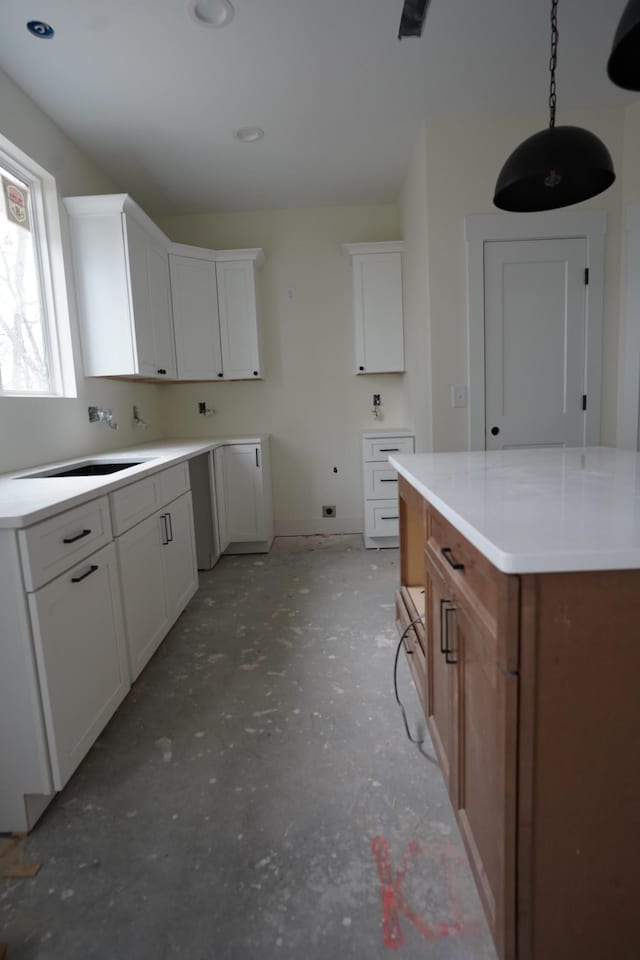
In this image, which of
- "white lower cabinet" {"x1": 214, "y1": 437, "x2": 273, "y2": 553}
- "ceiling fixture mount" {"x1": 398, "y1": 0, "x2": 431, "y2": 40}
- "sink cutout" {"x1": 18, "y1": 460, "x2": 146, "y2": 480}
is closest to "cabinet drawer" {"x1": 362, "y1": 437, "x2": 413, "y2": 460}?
"white lower cabinet" {"x1": 214, "y1": 437, "x2": 273, "y2": 553}

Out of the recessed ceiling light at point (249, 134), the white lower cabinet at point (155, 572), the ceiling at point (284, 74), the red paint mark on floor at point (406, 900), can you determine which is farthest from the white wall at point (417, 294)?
the red paint mark on floor at point (406, 900)

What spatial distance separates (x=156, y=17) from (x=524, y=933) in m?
3.13

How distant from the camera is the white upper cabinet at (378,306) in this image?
3982mm

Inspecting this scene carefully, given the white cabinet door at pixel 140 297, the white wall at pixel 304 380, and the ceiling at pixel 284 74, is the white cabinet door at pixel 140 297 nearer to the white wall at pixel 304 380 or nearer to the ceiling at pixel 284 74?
the ceiling at pixel 284 74

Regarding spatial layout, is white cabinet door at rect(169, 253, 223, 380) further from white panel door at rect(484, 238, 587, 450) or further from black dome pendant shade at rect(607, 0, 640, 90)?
black dome pendant shade at rect(607, 0, 640, 90)

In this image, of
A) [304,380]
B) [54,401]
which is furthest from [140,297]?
[304,380]

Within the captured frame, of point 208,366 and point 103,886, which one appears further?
point 208,366

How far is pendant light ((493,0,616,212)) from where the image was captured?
1478 mm

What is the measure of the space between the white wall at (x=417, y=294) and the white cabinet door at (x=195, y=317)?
1.51 meters

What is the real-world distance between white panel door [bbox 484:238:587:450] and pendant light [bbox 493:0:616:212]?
139 cm

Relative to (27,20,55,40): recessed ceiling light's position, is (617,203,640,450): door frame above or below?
below

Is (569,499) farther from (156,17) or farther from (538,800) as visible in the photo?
(156,17)

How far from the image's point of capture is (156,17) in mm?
2086

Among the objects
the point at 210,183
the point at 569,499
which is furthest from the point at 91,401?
the point at 569,499
